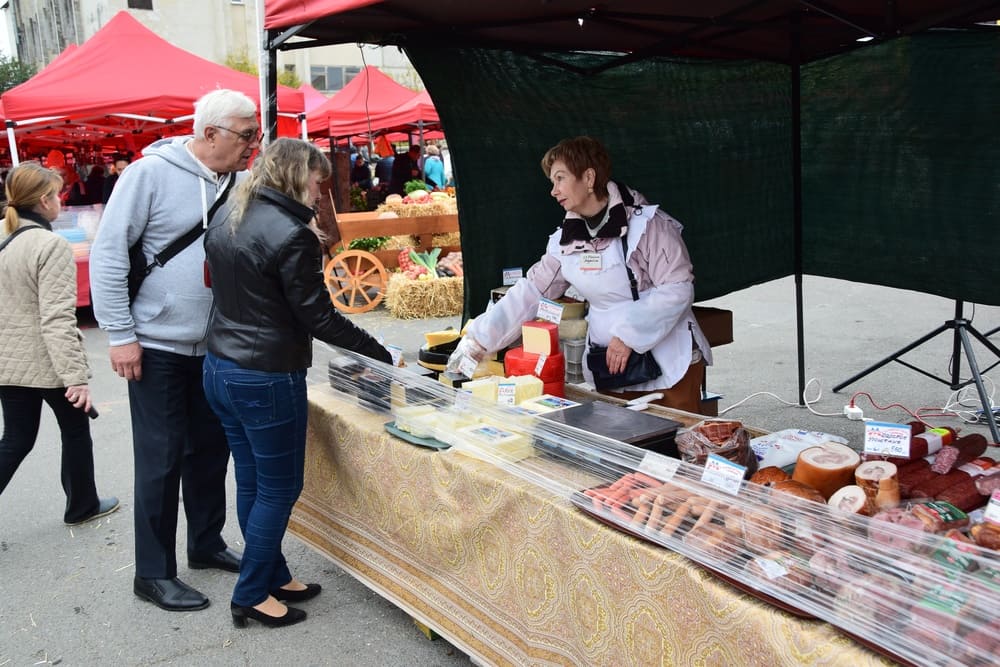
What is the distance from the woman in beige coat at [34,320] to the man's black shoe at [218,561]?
78 centimetres

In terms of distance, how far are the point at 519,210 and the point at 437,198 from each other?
7025 mm

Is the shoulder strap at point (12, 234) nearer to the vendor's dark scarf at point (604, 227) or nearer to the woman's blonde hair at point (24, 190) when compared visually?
the woman's blonde hair at point (24, 190)

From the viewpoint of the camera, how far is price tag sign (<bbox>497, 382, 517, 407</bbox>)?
2.76m

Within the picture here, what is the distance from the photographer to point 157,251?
2.84 metres

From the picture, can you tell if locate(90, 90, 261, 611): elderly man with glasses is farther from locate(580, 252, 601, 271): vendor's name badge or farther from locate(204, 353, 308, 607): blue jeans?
locate(580, 252, 601, 271): vendor's name badge

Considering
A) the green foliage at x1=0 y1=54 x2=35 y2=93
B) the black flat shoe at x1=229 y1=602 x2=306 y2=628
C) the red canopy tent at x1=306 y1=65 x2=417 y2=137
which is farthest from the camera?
the green foliage at x1=0 y1=54 x2=35 y2=93

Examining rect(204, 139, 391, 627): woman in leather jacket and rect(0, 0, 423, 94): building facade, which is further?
rect(0, 0, 423, 94): building facade

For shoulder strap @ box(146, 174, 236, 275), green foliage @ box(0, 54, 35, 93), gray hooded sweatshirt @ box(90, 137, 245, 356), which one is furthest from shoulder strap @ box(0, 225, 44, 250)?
green foliage @ box(0, 54, 35, 93)

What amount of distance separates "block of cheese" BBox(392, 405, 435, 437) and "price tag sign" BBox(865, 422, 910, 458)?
133 centimetres

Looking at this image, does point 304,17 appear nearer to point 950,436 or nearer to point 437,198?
point 950,436

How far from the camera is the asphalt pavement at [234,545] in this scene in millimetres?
2822

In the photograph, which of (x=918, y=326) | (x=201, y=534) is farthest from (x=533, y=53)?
(x=918, y=326)

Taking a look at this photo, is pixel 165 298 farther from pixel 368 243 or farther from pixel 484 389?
pixel 368 243

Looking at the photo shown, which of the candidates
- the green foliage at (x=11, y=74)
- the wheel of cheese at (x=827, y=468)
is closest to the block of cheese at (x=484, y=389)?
the wheel of cheese at (x=827, y=468)
